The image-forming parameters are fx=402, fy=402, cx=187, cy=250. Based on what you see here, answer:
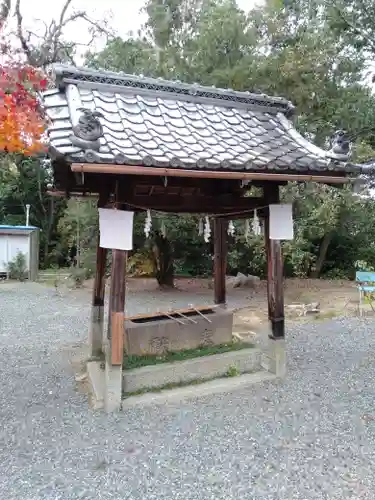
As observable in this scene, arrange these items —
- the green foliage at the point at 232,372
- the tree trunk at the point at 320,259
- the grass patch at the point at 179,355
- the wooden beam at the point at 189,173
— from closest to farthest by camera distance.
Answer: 1. the wooden beam at the point at 189,173
2. the grass patch at the point at 179,355
3. the green foliage at the point at 232,372
4. the tree trunk at the point at 320,259

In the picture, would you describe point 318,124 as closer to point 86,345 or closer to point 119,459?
point 86,345

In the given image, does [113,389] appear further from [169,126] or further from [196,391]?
[169,126]

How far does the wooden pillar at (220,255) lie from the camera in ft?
19.1

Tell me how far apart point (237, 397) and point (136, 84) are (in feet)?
12.6

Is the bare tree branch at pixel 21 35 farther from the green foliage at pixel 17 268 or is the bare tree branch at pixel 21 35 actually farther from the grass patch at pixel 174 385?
the grass patch at pixel 174 385

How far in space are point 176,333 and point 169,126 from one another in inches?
96.5

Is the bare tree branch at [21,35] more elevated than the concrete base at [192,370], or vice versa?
the bare tree branch at [21,35]

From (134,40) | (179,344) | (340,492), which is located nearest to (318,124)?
(134,40)

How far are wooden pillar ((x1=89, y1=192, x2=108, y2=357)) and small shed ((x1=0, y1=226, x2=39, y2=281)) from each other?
923 cm

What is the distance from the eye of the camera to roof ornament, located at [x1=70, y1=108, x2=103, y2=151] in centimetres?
335

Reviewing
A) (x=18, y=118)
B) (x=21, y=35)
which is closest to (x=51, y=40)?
(x=21, y=35)

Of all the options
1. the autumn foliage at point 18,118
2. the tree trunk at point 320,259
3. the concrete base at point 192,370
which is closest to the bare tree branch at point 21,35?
the autumn foliage at point 18,118

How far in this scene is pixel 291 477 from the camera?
2949mm

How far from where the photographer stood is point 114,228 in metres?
3.99
